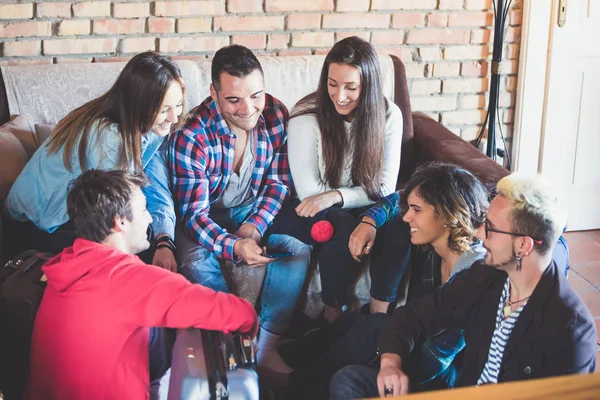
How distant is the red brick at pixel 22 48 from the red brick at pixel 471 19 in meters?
1.70

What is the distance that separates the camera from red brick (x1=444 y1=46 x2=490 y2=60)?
3.46m

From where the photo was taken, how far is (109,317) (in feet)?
5.53

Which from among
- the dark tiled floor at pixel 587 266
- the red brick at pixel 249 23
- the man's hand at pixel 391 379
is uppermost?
the red brick at pixel 249 23

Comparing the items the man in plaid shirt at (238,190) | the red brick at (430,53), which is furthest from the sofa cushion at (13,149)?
the red brick at (430,53)

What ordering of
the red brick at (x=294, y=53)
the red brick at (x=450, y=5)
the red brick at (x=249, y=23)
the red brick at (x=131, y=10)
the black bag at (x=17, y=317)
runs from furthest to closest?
the red brick at (x=450, y=5)
the red brick at (x=294, y=53)
the red brick at (x=249, y=23)
the red brick at (x=131, y=10)
the black bag at (x=17, y=317)

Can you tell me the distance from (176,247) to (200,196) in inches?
7.0

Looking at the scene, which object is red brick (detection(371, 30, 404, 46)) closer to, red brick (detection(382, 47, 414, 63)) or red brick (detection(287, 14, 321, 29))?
red brick (detection(382, 47, 414, 63))

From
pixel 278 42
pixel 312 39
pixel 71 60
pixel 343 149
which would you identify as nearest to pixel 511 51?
pixel 312 39

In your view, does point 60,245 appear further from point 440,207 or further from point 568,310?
point 568,310

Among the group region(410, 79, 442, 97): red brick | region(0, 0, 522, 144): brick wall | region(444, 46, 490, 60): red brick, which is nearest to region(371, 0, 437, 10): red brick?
region(0, 0, 522, 144): brick wall

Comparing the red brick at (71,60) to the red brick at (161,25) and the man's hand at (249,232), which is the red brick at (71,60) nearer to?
the red brick at (161,25)

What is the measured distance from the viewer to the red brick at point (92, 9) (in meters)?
3.04

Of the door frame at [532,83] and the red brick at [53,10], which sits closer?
the red brick at [53,10]

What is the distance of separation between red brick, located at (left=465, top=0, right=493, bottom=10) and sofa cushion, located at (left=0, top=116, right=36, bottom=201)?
1.88 m
